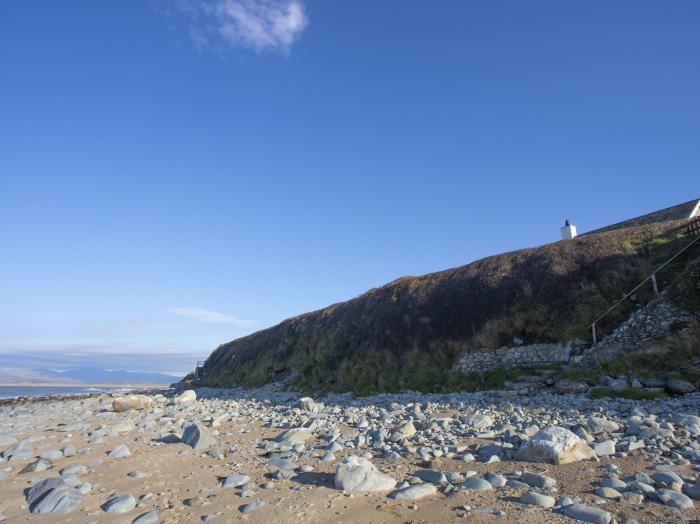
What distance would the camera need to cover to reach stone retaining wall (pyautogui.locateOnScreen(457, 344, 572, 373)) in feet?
52.9

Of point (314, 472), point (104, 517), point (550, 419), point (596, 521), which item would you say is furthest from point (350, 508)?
point (550, 419)

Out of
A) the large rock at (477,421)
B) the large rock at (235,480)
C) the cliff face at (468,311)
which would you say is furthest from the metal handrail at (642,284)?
the large rock at (235,480)

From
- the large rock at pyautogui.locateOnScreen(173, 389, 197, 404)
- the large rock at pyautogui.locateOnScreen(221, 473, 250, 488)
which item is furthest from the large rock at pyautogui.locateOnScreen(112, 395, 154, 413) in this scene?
the large rock at pyautogui.locateOnScreen(221, 473, 250, 488)

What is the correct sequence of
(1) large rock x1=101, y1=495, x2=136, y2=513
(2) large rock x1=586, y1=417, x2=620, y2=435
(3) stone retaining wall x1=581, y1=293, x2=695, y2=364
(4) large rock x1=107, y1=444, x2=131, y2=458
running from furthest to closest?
(3) stone retaining wall x1=581, y1=293, x2=695, y2=364 < (4) large rock x1=107, y1=444, x2=131, y2=458 < (2) large rock x1=586, y1=417, x2=620, y2=435 < (1) large rock x1=101, y1=495, x2=136, y2=513

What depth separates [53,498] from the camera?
20.1ft

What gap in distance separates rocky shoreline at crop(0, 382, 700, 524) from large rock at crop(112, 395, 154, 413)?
27.2 ft

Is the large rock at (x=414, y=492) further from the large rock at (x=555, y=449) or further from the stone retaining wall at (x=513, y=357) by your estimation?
the stone retaining wall at (x=513, y=357)

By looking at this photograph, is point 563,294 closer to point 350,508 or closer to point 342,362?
point 342,362

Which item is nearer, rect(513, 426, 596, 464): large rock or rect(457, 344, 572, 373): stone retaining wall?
rect(513, 426, 596, 464): large rock

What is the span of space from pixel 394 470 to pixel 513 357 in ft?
39.5

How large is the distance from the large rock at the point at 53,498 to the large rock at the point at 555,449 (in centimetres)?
690

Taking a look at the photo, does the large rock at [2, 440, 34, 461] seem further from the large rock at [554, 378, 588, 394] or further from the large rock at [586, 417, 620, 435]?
the large rock at [554, 378, 588, 394]

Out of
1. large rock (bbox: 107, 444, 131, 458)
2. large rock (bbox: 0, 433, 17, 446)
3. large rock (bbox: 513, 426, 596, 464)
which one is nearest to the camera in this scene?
large rock (bbox: 513, 426, 596, 464)

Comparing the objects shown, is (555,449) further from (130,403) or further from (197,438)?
(130,403)
